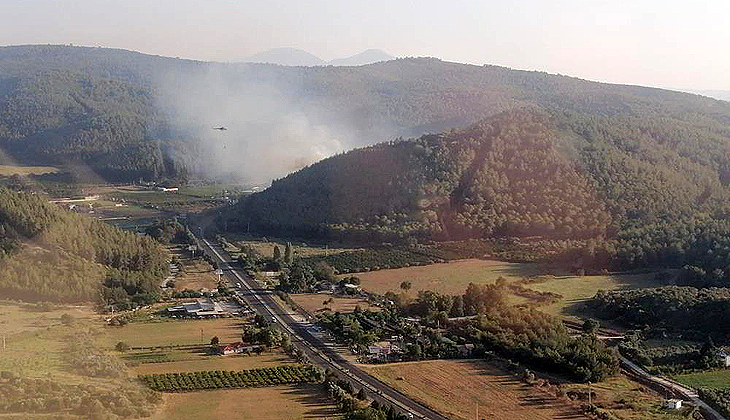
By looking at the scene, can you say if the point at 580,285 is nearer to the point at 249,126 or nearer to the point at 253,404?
the point at 253,404

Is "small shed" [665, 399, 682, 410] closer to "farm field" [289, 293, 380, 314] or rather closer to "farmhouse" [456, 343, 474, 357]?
"farmhouse" [456, 343, 474, 357]

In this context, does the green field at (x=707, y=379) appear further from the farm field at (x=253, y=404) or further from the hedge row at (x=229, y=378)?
the hedge row at (x=229, y=378)

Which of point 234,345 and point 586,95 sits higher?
point 586,95

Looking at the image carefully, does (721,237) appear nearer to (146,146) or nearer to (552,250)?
(552,250)

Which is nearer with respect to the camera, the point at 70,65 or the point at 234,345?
the point at 234,345

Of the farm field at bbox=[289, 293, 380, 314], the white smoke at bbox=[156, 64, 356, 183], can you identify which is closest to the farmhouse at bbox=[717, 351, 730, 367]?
the farm field at bbox=[289, 293, 380, 314]

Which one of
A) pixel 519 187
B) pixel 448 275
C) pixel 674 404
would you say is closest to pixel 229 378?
pixel 674 404

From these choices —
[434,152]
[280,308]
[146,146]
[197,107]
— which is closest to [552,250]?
[434,152]
